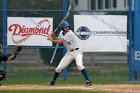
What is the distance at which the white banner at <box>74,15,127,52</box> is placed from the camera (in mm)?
16547

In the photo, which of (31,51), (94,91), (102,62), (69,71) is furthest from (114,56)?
(94,91)

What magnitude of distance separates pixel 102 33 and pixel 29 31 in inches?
92.8

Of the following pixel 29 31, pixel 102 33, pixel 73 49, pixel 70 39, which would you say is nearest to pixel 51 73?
pixel 29 31

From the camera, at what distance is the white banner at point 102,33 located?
16547 millimetres

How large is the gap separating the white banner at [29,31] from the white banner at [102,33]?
1.01 m

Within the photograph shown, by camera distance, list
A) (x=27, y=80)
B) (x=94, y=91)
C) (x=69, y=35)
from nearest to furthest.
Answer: (x=94, y=91), (x=69, y=35), (x=27, y=80)

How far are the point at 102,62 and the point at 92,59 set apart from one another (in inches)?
16.1

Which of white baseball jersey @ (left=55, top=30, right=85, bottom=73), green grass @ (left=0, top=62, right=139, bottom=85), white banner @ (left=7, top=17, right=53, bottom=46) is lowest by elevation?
green grass @ (left=0, top=62, right=139, bottom=85)

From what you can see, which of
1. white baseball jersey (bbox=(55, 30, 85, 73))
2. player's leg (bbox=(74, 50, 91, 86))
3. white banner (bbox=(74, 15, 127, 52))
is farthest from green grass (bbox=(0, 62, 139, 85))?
player's leg (bbox=(74, 50, 91, 86))

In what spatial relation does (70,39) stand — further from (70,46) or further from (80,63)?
(80,63)

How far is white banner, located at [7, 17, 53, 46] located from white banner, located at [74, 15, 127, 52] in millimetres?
1007

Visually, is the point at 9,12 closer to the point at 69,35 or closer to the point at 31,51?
the point at 31,51

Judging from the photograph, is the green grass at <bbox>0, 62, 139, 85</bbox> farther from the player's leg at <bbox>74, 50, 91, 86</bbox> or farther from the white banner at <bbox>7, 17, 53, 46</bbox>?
the player's leg at <bbox>74, 50, 91, 86</bbox>

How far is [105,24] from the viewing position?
54.4ft
